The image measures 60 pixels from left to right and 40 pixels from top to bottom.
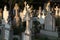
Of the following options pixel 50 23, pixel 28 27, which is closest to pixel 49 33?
pixel 50 23

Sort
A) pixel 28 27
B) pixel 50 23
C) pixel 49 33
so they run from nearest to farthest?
pixel 28 27
pixel 49 33
pixel 50 23

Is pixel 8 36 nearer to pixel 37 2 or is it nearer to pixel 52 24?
pixel 52 24

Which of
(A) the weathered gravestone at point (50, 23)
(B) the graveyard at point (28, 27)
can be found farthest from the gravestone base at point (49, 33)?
(A) the weathered gravestone at point (50, 23)

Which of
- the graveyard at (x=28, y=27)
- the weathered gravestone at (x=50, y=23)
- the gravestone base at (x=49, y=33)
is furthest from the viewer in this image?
the weathered gravestone at (x=50, y=23)

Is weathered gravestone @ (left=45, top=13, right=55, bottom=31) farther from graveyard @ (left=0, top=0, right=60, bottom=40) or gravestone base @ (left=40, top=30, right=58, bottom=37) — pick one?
gravestone base @ (left=40, top=30, right=58, bottom=37)

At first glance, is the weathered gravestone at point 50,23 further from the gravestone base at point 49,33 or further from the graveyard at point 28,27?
the gravestone base at point 49,33

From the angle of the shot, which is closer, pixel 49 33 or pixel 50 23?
pixel 49 33

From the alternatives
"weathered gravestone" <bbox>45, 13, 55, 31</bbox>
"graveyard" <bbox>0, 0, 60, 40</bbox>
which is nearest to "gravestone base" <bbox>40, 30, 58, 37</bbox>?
"graveyard" <bbox>0, 0, 60, 40</bbox>

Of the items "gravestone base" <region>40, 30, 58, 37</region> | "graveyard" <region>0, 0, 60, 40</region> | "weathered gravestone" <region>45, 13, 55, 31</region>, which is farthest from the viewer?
"weathered gravestone" <region>45, 13, 55, 31</region>

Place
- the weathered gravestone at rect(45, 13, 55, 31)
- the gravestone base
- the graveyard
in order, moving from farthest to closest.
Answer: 1. the weathered gravestone at rect(45, 13, 55, 31)
2. the gravestone base
3. the graveyard

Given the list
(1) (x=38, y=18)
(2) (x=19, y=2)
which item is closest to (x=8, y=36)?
(1) (x=38, y=18)

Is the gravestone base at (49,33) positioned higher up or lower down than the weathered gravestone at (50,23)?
lower down

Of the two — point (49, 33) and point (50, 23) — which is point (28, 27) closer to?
point (49, 33)

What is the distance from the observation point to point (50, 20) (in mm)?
14852
